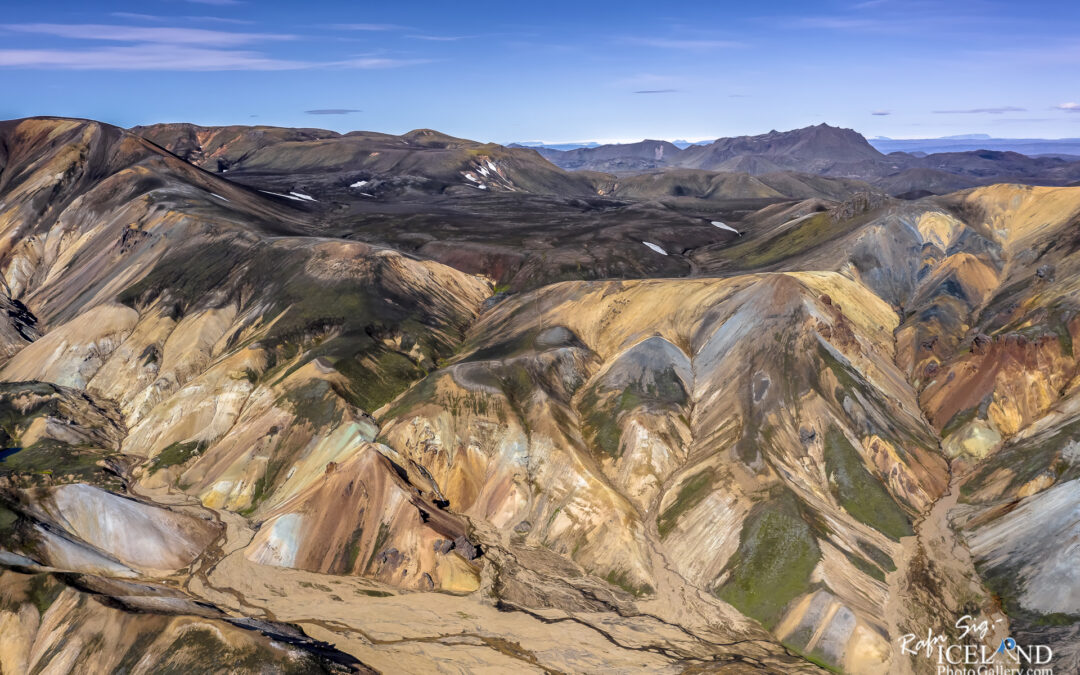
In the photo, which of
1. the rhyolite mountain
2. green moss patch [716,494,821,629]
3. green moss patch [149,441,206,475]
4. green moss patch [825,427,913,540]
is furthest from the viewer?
green moss patch [149,441,206,475]

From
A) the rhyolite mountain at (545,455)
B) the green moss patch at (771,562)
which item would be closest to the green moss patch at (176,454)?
the rhyolite mountain at (545,455)

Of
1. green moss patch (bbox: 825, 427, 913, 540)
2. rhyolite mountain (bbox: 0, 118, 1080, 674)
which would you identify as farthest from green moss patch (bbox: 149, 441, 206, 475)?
green moss patch (bbox: 825, 427, 913, 540)

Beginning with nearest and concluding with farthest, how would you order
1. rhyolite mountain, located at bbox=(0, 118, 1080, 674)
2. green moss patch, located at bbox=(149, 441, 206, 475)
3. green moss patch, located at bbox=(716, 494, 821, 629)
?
1. rhyolite mountain, located at bbox=(0, 118, 1080, 674)
2. green moss patch, located at bbox=(716, 494, 821, 629)
3. green moss patch, located at bbox=(149, 441, 206, 475)

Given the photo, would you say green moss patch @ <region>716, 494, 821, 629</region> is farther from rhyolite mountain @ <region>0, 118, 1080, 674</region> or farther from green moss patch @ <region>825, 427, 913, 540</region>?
green moss patch @ <region>825, 427, 913, 540</region>

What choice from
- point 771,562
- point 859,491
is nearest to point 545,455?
point 771,562

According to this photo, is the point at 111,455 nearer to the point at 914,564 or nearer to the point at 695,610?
the point at 695,610

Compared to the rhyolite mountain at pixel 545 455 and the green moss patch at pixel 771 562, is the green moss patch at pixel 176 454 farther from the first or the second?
the green moss patch at pixel 771 562

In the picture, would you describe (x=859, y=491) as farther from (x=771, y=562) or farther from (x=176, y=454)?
(x=176, y=454)

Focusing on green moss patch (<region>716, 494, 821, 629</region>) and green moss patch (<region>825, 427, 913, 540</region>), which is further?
green moss patch (<region>825, 427, 913, 540</region>)
